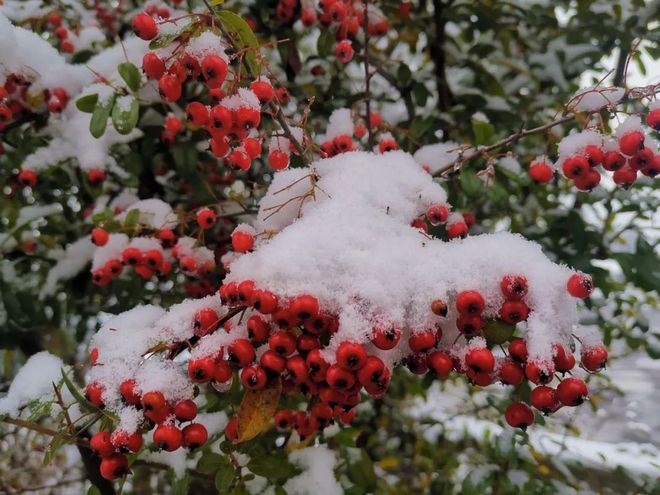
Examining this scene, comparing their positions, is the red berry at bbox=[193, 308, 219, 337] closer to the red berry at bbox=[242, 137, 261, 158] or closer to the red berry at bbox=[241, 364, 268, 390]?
the red berry at bbox=[241, 364, 268, 390]

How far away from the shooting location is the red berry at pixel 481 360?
996 mm

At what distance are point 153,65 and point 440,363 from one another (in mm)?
975

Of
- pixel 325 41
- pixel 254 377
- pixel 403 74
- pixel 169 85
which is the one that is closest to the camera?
pixel 254 377

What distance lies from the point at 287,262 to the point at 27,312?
168 centimetres

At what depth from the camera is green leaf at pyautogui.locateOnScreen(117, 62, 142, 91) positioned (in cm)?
160

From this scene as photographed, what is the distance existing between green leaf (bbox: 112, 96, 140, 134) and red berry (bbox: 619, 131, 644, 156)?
54.5 inches

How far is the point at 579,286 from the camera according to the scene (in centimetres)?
99

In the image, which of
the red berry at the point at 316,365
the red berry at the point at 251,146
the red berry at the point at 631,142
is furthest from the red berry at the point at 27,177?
the red berry at the point at 631,142

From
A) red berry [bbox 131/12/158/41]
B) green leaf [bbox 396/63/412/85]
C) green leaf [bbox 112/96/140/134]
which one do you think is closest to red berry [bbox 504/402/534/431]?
red berry [bbox 131/12/158/41]

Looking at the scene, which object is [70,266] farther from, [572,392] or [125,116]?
[572,392]

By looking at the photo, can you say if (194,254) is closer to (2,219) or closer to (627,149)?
(627,149)

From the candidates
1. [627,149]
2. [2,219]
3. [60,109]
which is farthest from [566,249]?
[2,219]

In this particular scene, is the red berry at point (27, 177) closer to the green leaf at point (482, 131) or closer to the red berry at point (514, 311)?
the green leaf at point (482, 131)

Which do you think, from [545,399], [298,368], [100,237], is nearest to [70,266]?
[100,237]
